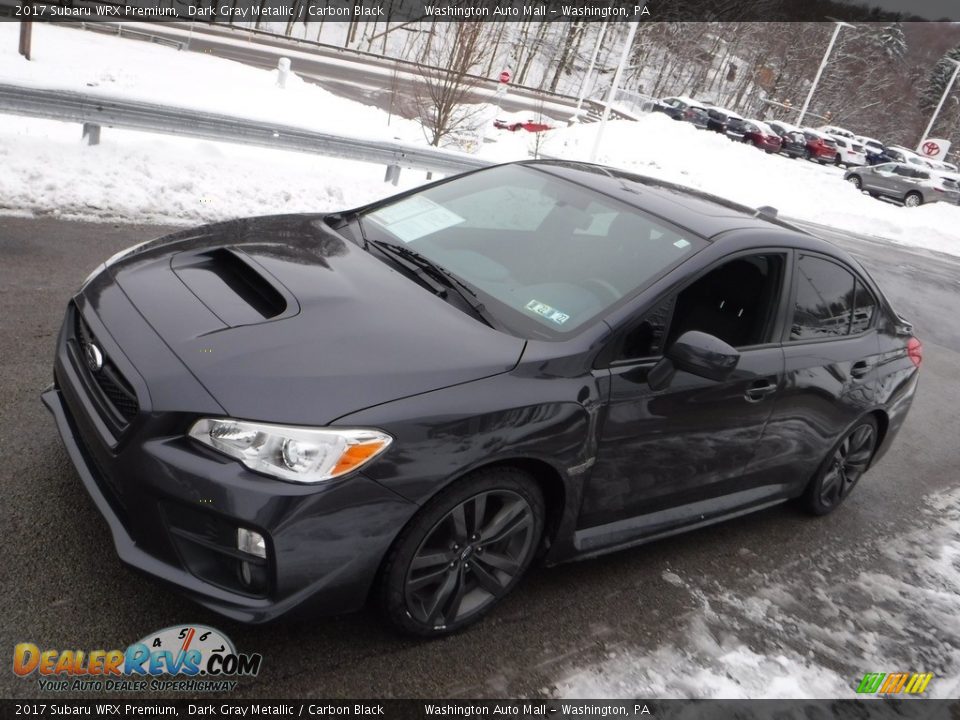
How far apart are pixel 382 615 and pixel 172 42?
104 feet

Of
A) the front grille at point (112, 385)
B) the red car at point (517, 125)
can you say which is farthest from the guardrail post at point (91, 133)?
the red car at point (517, 125)

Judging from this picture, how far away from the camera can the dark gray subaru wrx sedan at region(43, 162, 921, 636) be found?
7.83 feet

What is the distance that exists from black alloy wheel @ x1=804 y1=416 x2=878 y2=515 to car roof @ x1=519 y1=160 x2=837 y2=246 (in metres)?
1.18

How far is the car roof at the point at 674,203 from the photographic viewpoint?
11.8ft

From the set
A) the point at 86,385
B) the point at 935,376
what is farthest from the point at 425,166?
the point at 86,385

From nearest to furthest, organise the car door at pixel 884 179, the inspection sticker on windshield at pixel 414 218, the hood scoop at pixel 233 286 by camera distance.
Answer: the hood scoop at pixel 233 286 → the inspection sticker on windshield at pixel 414 218 → the car door at pixel 884 179

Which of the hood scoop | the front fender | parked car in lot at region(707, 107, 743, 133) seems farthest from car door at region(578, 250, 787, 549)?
parked car in lot at region(707, 107, 743, 133)

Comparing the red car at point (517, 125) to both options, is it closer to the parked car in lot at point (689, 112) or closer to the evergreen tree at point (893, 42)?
the parked car in lot at point (689, 112)

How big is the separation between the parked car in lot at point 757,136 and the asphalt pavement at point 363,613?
37.7 metres

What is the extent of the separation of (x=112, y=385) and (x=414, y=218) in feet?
5.70

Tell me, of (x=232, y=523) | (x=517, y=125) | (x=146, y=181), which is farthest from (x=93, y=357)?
(x=517, y=125)

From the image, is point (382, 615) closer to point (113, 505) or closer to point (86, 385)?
point (113, 505)

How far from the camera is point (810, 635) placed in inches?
141

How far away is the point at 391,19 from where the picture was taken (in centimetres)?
5922
